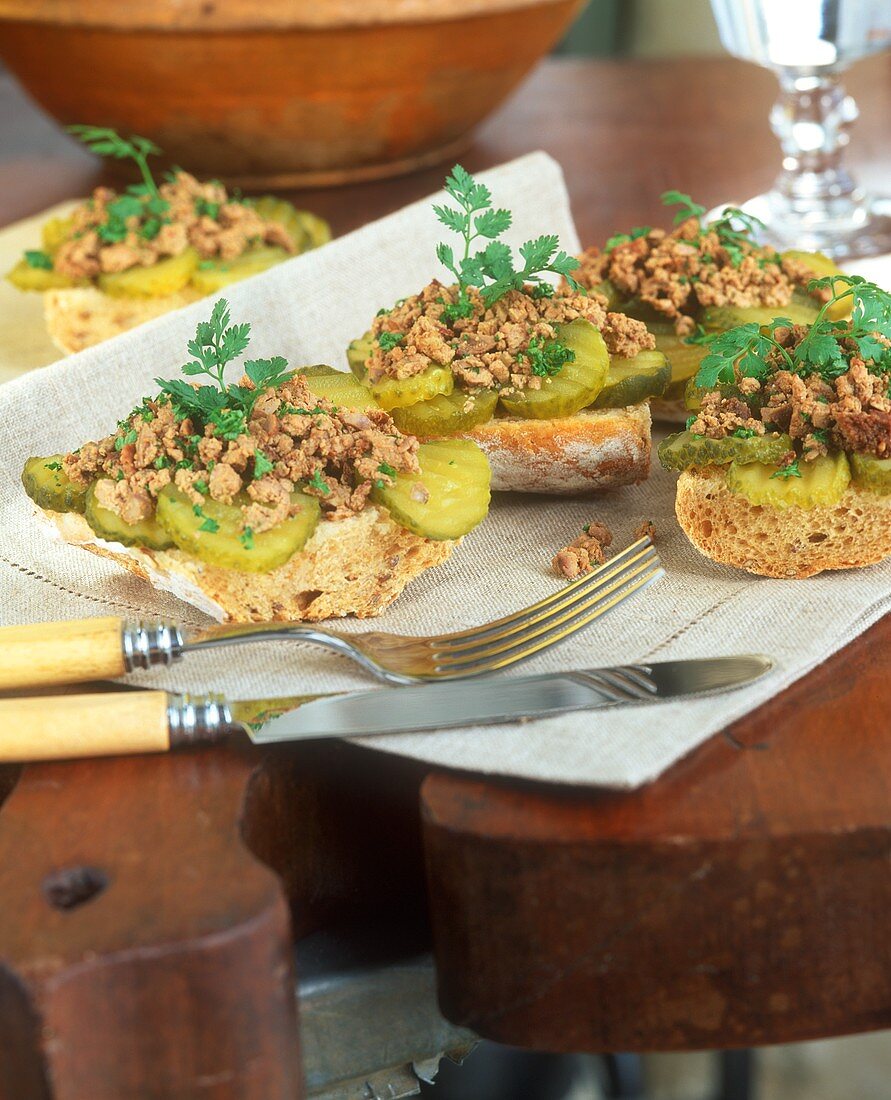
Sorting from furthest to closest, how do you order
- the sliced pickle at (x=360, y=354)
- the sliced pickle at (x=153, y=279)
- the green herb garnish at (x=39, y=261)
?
the green herb garnish at (x=39, y=261) < the sliced pickle at (x=153, y=279) < the sliced pickle at (x=360, y=354)

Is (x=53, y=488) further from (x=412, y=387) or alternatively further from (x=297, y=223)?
(x=297, y=223)

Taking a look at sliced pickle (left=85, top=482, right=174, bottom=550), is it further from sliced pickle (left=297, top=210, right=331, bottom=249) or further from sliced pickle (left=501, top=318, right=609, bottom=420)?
sliced pickle (left=297, top=210, right=331, bottom=249)

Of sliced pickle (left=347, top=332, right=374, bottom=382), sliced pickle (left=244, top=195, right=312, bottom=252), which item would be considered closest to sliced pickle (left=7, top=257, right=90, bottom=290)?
sliced pickle (left=244, top=195, right=312, bottom=252)

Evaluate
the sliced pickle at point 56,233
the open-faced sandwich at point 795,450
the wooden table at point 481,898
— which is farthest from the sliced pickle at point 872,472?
the sliced pickle at point 56,233

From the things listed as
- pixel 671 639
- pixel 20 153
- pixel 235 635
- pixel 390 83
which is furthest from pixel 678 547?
pixel 20 153

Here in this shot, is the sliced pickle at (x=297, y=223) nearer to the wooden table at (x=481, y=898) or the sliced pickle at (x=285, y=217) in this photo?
the sliced pickle at (x=285, y=217)

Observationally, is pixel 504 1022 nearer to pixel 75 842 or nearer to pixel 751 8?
pixel 75 842

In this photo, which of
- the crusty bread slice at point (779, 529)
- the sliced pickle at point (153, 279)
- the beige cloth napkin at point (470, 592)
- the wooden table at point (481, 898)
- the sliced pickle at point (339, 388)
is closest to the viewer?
the wooden table at point (481, 898)

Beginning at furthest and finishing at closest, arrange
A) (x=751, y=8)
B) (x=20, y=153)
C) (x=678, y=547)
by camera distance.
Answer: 1. (x=20, y=153)
2. (x=751, y=8)
3. (x=678, y=547)
